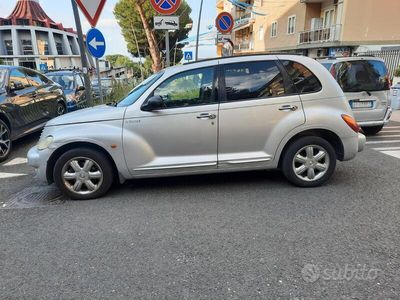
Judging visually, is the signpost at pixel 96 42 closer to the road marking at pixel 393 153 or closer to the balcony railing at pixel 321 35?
the road marking at pixel 393 153

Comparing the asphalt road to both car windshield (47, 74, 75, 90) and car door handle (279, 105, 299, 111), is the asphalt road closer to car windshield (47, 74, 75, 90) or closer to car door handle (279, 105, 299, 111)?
car door handle (279, 105, 299, 111)

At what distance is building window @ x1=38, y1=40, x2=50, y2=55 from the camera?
3142 inches

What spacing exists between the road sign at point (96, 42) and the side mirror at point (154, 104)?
14.6 ft

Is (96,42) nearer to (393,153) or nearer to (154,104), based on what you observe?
(154,104)

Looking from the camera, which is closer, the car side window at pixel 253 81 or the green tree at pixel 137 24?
the car side window at pixel 253 81

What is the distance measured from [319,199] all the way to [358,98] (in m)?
3.81

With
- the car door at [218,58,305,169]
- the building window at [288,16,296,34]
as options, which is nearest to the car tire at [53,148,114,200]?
the car door at [218,58,305,169]

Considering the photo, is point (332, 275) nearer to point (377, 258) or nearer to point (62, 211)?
point (377, 258)

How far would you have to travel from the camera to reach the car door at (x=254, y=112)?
4191 mm

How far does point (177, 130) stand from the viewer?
13.6 feet

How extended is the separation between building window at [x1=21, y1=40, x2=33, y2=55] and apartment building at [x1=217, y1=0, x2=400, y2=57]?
64548 mm

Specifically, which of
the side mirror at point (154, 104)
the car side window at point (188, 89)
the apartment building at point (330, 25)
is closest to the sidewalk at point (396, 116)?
the car side window at point (188, 89)

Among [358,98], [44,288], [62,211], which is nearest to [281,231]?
[44,288]

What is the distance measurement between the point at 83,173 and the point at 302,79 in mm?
3140
